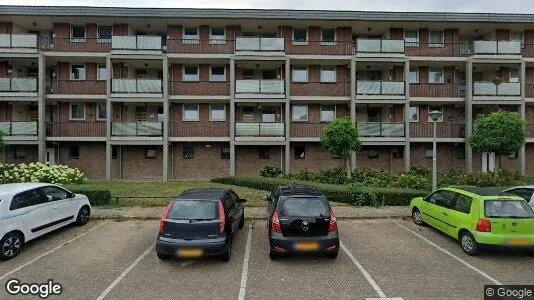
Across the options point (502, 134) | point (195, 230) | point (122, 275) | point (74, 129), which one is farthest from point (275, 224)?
point (74, 129)

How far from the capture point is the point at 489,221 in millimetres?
7188

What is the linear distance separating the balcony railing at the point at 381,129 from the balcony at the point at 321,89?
2.57 meters

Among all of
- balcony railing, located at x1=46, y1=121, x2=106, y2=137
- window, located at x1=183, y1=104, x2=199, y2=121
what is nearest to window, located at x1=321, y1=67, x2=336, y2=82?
window, located at x1=183, y1=104, x2=199, y2=121

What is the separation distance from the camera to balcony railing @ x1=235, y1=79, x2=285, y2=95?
20.6 meters

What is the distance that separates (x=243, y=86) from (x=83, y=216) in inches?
504

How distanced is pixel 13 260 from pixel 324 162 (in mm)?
18204

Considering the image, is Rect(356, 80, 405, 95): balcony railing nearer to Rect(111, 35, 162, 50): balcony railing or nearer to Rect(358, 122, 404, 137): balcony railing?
Rect(358, 122, 404, 137): balcony railing

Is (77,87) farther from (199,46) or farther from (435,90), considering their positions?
(435,90)

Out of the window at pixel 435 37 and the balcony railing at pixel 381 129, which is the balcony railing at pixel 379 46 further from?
the balcony railing at pixel 381 129

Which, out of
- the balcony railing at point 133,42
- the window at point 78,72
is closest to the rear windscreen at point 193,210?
the balcony railing at point 133,42

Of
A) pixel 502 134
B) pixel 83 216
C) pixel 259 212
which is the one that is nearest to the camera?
pixel 83 216

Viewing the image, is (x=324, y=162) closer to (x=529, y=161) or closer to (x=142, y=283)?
(x=529, y=161)

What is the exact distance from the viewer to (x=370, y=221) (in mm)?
11156

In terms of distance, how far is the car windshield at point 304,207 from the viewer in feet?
23.3
